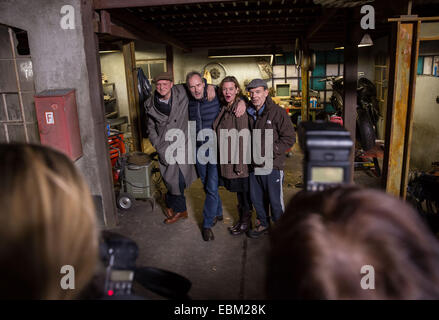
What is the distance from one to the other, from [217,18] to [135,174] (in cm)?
321

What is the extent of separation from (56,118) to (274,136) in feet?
8.75

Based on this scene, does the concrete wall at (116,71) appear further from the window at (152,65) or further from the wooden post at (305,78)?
the wooden post at (305,78)

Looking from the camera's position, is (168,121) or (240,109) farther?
(168,121)

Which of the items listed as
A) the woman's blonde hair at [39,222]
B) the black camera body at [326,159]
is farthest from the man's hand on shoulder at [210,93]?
the woman's blonde hair at [39,222]

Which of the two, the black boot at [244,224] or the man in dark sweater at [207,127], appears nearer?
the man in dark sweater at [207,127]

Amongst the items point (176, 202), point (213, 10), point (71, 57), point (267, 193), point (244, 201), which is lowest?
point (176, 202)

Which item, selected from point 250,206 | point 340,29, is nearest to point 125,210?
point 250,206

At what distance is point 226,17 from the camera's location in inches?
240

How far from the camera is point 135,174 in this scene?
17.8 ft

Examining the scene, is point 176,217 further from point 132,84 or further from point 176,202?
point 132,84

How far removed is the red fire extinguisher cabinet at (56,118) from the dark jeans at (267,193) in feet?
7.69

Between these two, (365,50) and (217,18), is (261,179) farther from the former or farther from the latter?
(365,50)

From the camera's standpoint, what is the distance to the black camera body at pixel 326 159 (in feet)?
3.95

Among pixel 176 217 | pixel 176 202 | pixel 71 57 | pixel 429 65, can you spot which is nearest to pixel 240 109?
pixel 176 202
